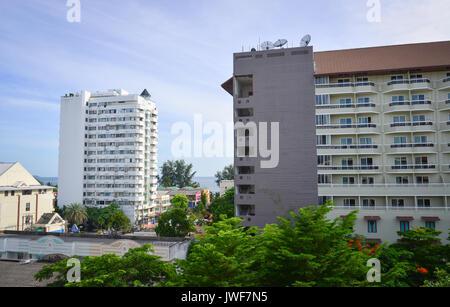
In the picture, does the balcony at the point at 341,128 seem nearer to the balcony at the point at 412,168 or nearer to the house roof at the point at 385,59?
the balcony at the point at 412,168

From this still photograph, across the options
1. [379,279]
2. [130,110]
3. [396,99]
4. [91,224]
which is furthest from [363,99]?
[91,224]

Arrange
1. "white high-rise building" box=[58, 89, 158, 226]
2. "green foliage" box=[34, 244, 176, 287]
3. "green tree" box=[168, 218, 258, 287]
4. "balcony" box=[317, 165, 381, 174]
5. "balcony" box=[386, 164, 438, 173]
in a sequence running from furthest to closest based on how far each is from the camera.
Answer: "white high-rise building" box=[58, 89, 158, 226], "balcony" box=[317, 165, 381, 174], "balcony" box=[386, 164, 438, 173], "green foliage" box=[34, 244, 176, 287], "green tree" box=[168, 218, 258, 287]

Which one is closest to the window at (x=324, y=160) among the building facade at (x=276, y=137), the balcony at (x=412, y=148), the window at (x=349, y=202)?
the building facade at (x=276, y=137)

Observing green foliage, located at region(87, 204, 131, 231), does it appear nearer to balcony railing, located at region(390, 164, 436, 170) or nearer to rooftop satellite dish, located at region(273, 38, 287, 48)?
rooftop satellite dish, located at region(273, 38, 287, 48)

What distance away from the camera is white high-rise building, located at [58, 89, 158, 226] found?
49.8 m

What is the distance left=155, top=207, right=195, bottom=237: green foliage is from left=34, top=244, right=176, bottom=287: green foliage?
19.0 m

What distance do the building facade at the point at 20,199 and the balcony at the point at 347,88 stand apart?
38901mm

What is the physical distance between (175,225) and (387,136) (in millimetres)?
24167

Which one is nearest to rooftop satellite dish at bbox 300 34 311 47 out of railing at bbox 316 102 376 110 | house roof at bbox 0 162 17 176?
railing at bbox 316 102 376 110

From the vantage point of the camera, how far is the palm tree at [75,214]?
43781mm

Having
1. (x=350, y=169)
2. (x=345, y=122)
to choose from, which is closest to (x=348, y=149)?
(x=350, y=169)

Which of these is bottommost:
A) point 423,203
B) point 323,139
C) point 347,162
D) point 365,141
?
point 423,203

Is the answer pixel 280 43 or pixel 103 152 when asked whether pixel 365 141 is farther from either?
pixel 103 152

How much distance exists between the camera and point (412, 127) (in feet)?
83.1
